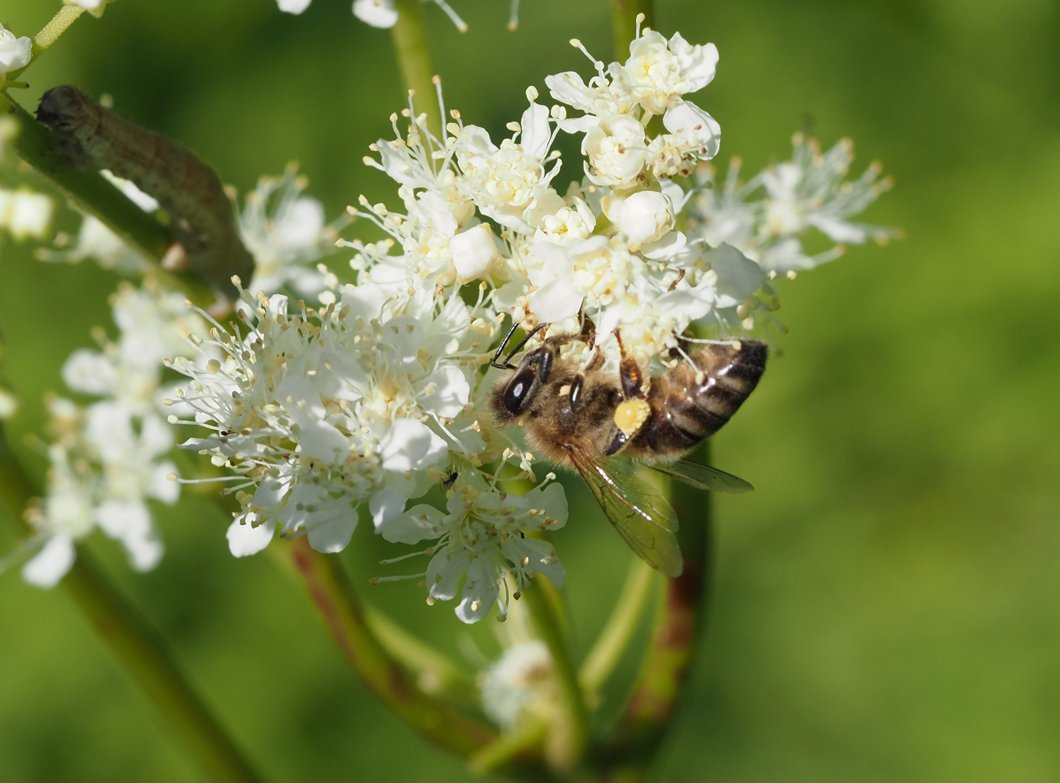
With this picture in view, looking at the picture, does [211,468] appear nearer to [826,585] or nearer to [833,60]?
[826,585]

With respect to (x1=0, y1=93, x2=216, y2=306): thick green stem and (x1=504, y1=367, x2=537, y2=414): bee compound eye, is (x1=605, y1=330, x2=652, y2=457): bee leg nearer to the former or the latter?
(x1=504, y1=367, x2=537, y2=414): bee compound eye

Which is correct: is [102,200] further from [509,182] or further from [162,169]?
[509,182]

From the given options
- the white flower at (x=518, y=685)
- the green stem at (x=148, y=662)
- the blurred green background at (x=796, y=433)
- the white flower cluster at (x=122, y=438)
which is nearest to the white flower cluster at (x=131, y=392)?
the white flower cluster at (x=122, y=438)

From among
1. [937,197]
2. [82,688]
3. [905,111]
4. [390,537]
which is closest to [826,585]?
[937,197]

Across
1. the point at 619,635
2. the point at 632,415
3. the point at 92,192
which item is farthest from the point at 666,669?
the point at 92,192

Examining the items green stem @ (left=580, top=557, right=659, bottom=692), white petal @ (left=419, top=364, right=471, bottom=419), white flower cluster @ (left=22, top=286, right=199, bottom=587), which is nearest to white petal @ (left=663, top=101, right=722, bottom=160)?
white petal @ (left=419, top=364, right=471, bottom=419)

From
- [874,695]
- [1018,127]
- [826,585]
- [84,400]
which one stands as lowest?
[874,695]
